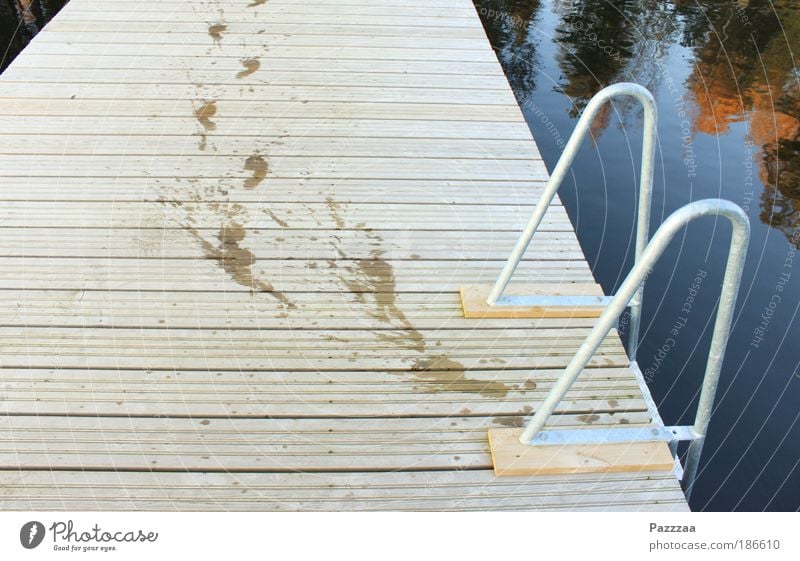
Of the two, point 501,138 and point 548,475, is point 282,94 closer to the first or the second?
point 501,138

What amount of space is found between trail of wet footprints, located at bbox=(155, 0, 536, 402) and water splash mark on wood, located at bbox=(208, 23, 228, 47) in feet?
4.68

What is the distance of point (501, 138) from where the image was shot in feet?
11.8

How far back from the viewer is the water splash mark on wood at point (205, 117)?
136 inches

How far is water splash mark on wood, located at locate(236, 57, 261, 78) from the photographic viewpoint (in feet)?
13.4

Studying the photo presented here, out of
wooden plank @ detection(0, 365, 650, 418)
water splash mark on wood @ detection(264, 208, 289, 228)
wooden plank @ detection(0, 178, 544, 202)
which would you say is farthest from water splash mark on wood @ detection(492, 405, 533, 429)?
water splash mark on wood @ detection(264, 208, 289, 228)

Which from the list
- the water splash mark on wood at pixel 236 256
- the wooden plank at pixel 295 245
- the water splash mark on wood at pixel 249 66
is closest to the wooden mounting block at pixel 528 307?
the wooden plank at pixel 295 245

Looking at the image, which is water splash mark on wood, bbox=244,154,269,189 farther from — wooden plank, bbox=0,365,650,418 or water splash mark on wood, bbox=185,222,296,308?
wooden plank, bbox=0,365,650,418

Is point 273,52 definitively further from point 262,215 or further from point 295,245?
point 295,245

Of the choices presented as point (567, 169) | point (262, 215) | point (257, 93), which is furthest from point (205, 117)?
point (567, 169)

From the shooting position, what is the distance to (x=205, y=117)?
143 inches

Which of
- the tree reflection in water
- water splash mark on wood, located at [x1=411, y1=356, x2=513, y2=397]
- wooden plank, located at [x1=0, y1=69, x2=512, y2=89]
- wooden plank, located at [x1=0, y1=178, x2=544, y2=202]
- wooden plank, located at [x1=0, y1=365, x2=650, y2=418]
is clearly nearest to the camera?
wooden plank, located at [x1=0, y1=365, x2=650, y2=418]

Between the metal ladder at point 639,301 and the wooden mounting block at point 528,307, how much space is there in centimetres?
3
